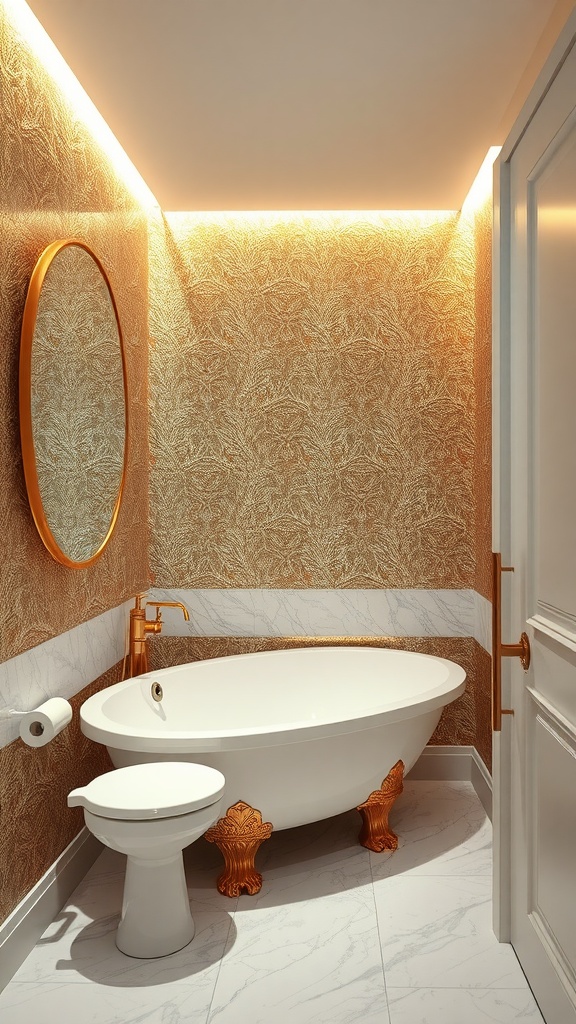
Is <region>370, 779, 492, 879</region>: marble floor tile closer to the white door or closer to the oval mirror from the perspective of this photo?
the white door

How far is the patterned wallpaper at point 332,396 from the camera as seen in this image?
3629mm

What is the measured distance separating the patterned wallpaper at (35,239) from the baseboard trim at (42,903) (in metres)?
0.72

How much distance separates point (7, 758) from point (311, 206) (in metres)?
2.59

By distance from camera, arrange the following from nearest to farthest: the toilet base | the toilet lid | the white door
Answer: the white door < the toilet lid < the toilet base

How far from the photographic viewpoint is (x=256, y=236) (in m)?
3.63

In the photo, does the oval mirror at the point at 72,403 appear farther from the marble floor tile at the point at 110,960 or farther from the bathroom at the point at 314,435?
the marble floor tile at the point at 110,960

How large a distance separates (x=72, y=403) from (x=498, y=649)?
1.56 metres

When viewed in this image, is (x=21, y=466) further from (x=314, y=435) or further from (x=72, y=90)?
(x=314, y=435)

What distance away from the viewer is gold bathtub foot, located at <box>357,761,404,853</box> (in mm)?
2818

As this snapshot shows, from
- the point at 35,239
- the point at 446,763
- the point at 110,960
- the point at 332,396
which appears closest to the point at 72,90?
the point at 35,239

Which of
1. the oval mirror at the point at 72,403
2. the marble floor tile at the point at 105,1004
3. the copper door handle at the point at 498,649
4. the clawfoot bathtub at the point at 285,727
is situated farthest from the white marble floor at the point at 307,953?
the oval mirror at the point at 72,403

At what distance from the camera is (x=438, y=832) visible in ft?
9.98

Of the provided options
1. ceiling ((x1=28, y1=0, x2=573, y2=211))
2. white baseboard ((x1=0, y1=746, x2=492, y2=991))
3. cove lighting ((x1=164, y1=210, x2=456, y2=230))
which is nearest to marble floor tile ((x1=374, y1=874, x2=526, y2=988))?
white baseboard ((x1=0, y1=746, x2=492, y2=991))

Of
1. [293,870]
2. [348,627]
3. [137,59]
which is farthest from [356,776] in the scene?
[137,59]
